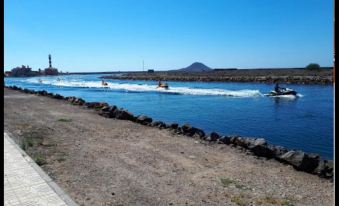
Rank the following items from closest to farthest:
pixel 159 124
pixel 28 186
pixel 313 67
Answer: pixel 28 186 → pixel 159 124 → pixel 313 67

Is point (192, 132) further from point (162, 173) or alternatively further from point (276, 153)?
point (162, 173)

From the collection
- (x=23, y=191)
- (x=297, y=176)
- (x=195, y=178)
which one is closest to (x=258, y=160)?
(x=297, y=176)

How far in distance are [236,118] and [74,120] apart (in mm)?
10156

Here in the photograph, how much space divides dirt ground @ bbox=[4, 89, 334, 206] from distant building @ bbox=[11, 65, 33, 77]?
177576mm

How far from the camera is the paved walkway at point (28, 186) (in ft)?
20.7

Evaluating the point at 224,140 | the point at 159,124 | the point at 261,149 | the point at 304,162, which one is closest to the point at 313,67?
the point at 159,124

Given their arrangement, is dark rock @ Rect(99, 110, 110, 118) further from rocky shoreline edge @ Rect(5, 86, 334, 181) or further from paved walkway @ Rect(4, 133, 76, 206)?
paved walkway @ Rect(4, 133, 76, 206)

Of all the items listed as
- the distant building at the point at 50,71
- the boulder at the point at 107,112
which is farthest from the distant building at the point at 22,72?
the boulder at the point at 107,112

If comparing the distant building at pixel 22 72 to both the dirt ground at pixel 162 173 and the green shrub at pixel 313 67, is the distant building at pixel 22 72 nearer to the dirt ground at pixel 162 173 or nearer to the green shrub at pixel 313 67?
the green shrub at pixel 313 67

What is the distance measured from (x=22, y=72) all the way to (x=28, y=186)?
186m

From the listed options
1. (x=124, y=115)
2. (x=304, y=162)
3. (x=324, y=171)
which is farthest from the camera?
(x=124, y=115)

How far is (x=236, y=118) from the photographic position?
944 inches

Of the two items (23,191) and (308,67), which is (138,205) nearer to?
(23,191)

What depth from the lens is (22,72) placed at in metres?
180
